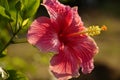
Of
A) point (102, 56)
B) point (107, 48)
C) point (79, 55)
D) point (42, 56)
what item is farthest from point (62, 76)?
point (107, 48)

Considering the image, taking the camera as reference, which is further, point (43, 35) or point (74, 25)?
point (74, 25)

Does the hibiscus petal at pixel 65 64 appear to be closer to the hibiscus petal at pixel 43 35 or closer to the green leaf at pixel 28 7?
the hibiscus petal at pixel 43 35

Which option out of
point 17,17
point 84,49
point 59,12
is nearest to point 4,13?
point 17,17

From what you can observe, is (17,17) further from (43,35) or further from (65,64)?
(65,64)

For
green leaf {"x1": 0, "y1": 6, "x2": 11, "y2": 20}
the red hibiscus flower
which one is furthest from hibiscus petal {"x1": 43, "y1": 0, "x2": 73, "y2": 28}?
green leaf {"x1": 0, "y1": 6, "x2": 11, "y2": 20}

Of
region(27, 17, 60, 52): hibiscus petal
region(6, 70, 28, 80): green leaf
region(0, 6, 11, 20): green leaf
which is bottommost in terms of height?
region(6, 70, 28, 80): green leaf

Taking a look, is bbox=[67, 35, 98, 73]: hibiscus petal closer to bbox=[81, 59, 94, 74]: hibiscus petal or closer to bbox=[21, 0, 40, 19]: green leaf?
bbox=[81, 59, 94, 74]: hibiscus petal

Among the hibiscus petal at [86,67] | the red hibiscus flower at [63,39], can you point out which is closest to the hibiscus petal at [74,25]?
the red hibiscus flower at [63,39]
